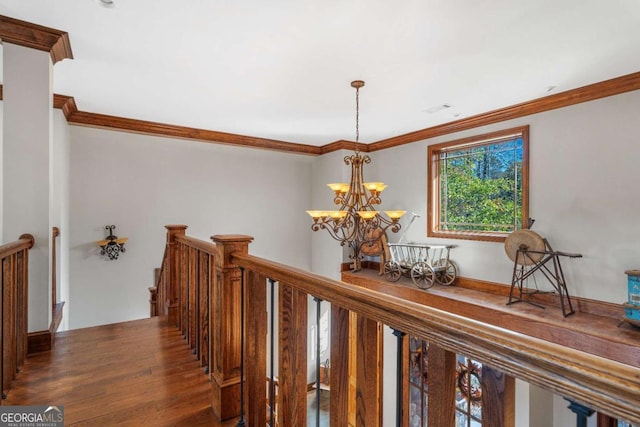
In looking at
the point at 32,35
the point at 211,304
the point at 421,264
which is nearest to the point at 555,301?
the point at 421,264

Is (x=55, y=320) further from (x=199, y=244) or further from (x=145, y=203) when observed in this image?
(x=145, y=203)

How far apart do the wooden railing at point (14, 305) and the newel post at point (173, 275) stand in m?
0.97

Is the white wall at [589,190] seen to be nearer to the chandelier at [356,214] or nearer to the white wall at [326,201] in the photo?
the chandelier at [356,214]

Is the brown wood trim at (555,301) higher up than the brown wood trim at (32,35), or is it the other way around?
the brown wood trim at (32,35)

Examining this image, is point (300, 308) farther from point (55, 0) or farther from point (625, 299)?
point (625, 299)

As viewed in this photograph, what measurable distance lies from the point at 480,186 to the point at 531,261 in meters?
1.20

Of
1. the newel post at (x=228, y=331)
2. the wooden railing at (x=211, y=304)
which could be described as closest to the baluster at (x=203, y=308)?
the wooden railing at (x=211, y=304)

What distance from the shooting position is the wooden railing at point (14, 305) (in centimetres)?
168

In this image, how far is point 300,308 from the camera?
1.21 m

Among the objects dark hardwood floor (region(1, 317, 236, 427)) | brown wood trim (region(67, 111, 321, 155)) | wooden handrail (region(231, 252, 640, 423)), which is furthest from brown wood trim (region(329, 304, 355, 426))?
brown wood trim (region(67, 111, 321, 155))

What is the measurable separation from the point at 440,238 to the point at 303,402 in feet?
12.7

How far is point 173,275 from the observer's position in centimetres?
298

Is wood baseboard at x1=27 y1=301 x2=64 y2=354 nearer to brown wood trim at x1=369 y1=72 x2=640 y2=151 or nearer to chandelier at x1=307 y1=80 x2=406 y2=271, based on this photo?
chandelier at x1=307 y1=80 x2=406 y2=271

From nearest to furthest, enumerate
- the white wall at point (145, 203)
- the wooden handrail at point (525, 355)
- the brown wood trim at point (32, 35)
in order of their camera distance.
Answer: the wooden handrail at point (525, 355)
the brown wood trim at point (32, 35)
the white wall at point (145, 203)
